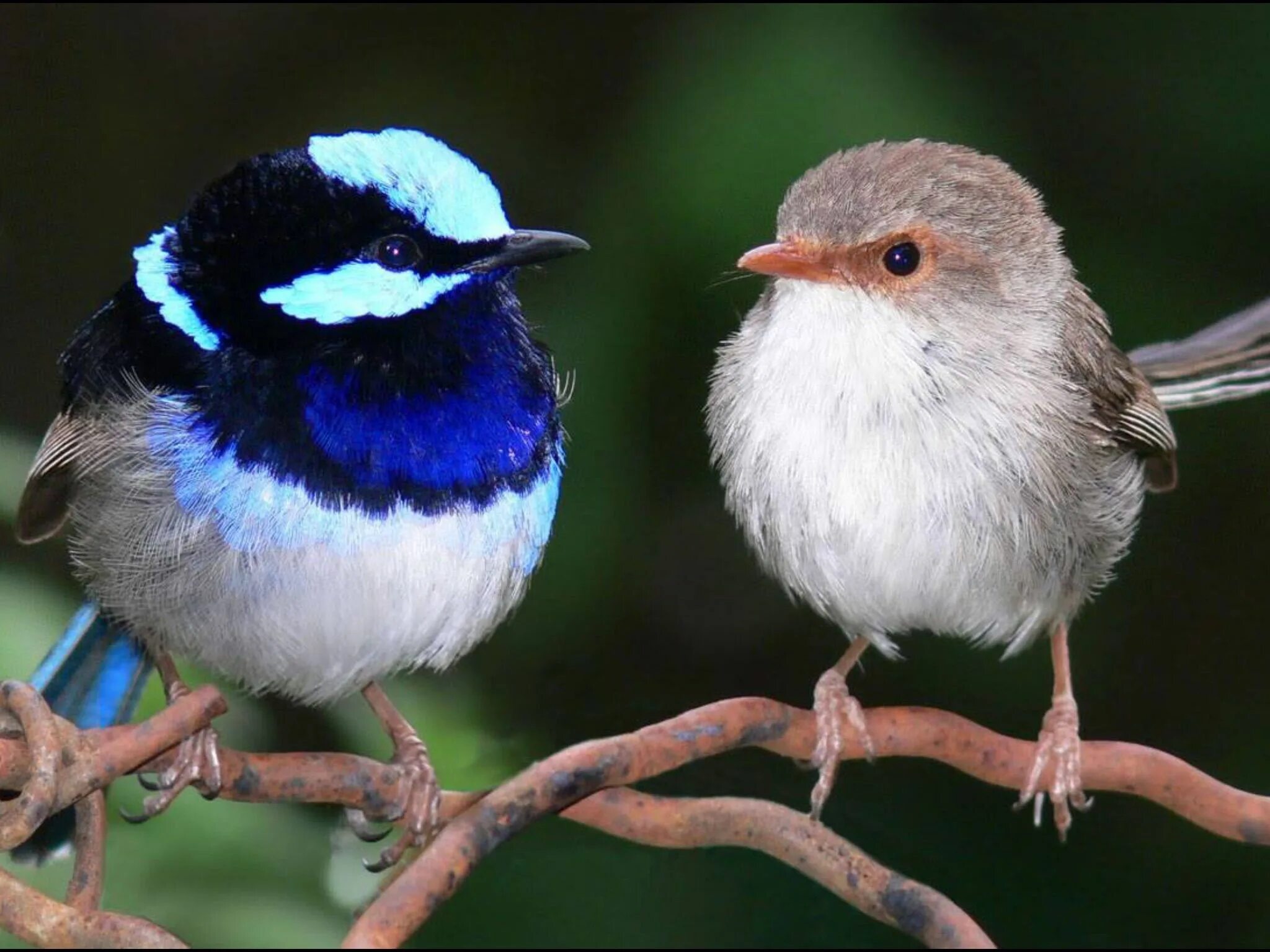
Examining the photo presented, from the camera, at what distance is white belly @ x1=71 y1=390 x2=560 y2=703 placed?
1732 mm

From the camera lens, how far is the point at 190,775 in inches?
62.8

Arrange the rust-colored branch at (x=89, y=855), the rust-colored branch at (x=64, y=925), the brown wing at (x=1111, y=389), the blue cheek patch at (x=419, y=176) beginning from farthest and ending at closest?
the brown wing at (x=1111, y=389), the blue cheek patch at (x=419, y=176), the rust-colored branch at (x=89, y=855), the rust-colored branch at (x=64, y=925)

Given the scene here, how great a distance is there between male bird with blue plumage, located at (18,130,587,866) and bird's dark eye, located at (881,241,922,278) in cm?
38

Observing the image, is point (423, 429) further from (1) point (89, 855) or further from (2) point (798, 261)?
(1) point (89, 855)

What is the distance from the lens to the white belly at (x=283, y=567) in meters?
1.73

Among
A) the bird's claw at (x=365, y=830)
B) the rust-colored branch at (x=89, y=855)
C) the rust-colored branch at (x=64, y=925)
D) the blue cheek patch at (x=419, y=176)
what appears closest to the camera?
the rust-colored branch at (x=64, y=925)

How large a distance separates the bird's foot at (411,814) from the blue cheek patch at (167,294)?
0.49 meters

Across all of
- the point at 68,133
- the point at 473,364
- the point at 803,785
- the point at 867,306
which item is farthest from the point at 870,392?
the point at 68,133

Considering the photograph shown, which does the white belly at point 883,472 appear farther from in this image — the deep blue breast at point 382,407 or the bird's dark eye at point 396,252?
the bird's dark eye at point 396,252

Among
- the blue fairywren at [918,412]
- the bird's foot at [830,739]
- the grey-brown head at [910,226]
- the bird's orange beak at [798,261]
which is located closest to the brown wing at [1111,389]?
the blue fairywren at [918,412]

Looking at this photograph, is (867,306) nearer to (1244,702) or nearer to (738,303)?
(738,303)

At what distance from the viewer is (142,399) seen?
186cm

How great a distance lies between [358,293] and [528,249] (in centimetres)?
17

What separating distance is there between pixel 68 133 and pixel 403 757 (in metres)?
1.09
